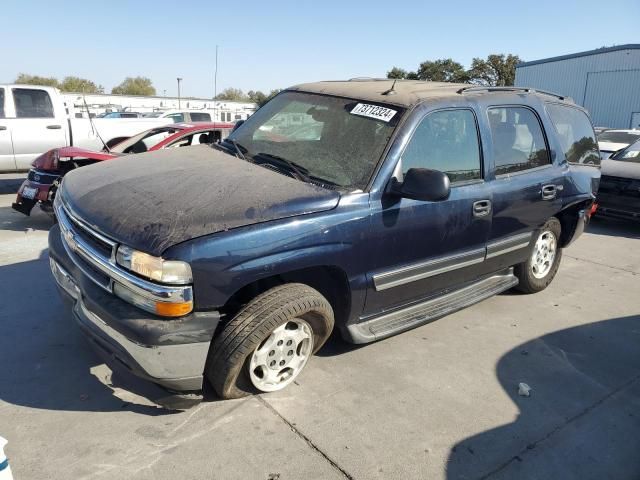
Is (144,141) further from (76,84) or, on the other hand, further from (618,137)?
(76,84)

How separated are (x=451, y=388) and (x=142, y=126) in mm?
8496

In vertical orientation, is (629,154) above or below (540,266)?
above

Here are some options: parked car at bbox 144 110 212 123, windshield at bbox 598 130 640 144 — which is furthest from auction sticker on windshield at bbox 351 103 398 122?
parked car at bbox 144 110 212 123

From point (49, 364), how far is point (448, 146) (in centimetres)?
305

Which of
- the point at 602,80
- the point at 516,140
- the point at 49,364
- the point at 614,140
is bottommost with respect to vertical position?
the point at 49,364

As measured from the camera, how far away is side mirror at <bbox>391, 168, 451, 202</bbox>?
2.99 m

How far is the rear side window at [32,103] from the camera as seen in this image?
350 inches

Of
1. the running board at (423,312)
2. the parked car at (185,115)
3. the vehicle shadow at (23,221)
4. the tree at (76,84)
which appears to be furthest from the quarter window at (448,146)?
the tree at (76,84)

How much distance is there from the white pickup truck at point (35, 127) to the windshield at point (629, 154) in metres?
8.59

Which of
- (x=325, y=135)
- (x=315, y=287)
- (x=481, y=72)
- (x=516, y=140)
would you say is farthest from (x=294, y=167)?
(x=481, y=72)

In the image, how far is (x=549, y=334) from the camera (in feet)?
13.9

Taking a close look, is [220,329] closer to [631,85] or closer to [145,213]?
[145,213]

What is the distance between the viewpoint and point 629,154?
28.5 feet

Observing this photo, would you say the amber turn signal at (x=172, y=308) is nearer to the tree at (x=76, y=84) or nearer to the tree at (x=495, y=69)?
the tree at (x=495, y=69)
